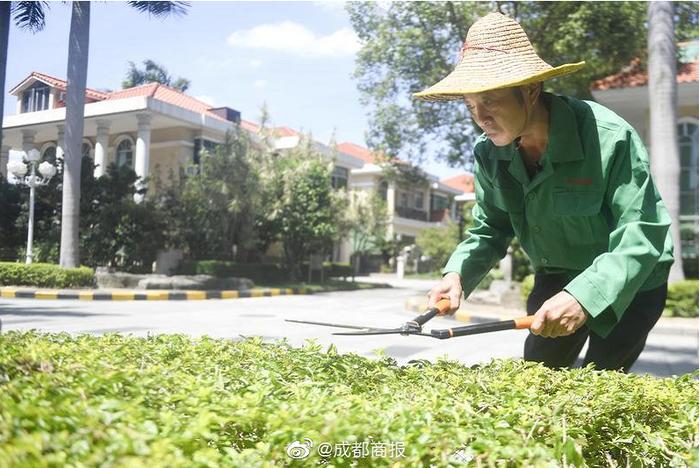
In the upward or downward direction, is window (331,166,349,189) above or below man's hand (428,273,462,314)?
above

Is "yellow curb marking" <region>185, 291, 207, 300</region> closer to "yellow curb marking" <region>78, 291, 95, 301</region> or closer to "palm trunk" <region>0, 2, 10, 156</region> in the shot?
"yellow curb marking" <region>78, 291, 95, 301</region>

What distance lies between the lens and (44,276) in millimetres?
2723

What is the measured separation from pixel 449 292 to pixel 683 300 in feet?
30.3

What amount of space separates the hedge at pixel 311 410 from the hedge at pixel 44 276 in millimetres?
741

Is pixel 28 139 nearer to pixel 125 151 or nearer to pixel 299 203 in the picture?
pixel 125 151

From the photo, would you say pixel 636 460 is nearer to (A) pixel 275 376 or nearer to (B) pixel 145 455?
(A) pixel 275 376

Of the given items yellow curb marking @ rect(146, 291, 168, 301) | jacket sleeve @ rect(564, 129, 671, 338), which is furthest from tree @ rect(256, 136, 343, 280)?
jacket sleeve @ rect(564, 129, 671, 338)

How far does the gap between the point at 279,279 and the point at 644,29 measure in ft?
38.4

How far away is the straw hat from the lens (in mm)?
1541

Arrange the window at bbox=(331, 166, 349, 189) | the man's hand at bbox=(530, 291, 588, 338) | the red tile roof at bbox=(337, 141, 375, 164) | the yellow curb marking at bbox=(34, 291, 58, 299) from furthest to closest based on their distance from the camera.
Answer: the red tile roof at bbox=(337, 141, 375, 164), the window at bbox=(331, 166, 349, 189), the yellow curb marking at bbox=(34, 291, 58, 299), the man's hand at bbox=(530, 291, 588, 338)

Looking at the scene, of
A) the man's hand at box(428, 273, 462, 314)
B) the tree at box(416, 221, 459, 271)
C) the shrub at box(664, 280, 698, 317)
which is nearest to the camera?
the man's hand at box(428, 273, 462, 314)

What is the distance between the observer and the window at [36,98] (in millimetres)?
2145

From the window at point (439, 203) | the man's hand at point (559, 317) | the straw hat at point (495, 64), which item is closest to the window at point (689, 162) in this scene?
the straw hat at point (495, 64)

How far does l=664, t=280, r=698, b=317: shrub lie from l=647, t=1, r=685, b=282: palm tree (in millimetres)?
793
